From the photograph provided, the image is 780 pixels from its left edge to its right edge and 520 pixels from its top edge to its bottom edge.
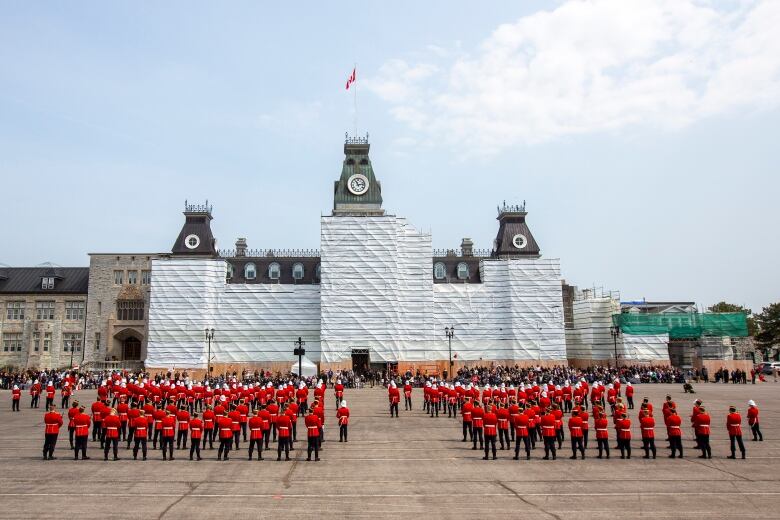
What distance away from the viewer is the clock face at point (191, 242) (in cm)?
6228

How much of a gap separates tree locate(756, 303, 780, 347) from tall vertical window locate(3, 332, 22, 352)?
8896cm

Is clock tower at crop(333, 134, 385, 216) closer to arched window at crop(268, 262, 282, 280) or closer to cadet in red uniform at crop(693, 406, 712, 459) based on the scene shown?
arched window at crop(268, 262, 282, 280)

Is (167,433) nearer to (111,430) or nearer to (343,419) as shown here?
(111,430)

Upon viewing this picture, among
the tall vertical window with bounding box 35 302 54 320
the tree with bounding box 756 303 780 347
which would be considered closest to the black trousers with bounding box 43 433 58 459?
the tall vertical window with bounding box 35 302 54 320

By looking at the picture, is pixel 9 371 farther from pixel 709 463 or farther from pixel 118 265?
pixel 709 463

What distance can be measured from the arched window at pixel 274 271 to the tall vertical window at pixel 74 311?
23.3 m

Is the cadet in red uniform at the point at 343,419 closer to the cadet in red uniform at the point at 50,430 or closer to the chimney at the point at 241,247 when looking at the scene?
the cadet in red uniform at the point at 50,430

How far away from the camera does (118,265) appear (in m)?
67.3

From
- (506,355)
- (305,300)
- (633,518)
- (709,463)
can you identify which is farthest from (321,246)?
(633,518)

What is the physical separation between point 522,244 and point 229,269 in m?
31.9

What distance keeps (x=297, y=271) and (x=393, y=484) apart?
50.2m

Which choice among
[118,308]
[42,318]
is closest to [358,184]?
[118,308]

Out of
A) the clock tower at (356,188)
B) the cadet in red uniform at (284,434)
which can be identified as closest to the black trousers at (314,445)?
the cadet in red uniform at (284,434)

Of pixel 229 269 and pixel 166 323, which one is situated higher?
pixel 229 269
